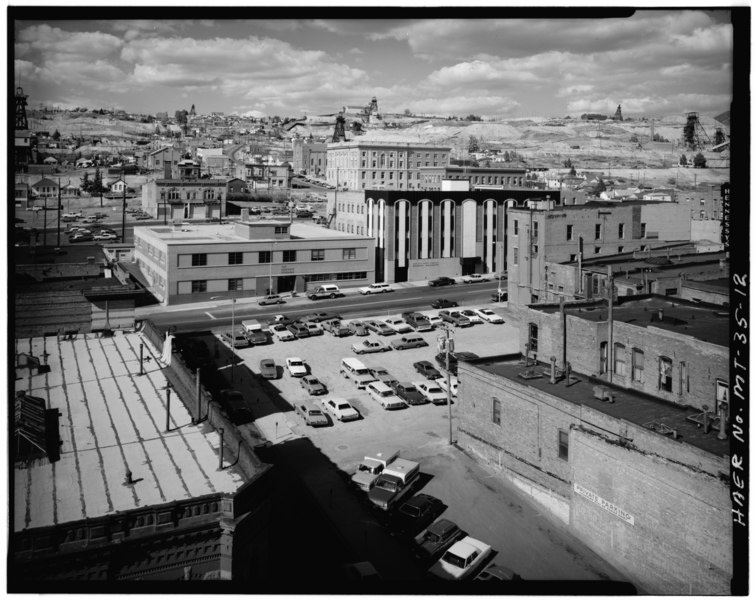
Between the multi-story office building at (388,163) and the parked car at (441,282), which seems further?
the multi-story office building at (388,163)

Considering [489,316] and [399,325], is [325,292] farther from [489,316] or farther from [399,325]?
[489,316]

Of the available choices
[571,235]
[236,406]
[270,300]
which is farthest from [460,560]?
[270,300]

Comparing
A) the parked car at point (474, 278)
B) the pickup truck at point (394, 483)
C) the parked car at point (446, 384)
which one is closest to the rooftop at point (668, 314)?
the parked car at point (446, 384)

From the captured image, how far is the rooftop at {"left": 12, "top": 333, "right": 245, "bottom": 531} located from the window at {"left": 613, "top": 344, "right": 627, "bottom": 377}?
12143mm

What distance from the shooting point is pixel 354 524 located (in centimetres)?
1852

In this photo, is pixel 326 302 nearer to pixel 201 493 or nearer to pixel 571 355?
pixel 571 355

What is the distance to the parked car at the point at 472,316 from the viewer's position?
40219 mm

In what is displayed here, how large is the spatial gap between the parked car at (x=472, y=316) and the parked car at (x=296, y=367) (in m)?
11.5

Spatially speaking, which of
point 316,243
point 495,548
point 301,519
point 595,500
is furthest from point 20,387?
point 316,243

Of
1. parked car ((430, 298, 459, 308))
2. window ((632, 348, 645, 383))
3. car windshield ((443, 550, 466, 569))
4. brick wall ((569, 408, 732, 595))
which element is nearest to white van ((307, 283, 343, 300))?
parked car ((430, 298, 459, 308))

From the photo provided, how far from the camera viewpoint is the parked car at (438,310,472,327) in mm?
39344

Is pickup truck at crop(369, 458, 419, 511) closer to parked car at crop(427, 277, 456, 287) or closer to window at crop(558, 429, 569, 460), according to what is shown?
window at crop(558, 429, 569, 460)

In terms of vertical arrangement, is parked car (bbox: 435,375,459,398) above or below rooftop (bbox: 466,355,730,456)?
below

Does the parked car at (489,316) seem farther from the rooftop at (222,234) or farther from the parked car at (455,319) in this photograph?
the rooftop at (222,234)
